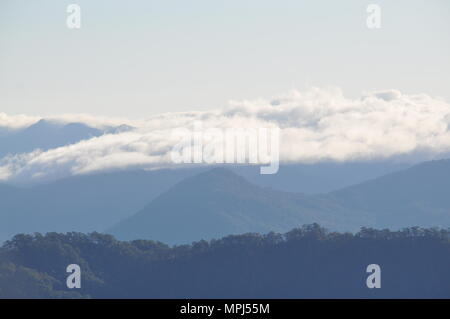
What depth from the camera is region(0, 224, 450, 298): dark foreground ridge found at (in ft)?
520

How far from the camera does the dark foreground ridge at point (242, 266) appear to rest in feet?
520

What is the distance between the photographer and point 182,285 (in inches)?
6609

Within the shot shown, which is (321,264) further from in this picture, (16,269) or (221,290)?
(16,269)

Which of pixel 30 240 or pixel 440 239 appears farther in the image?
pixel 30 240

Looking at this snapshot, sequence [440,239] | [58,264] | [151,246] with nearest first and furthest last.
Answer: [440,239] → [58,264] → [151,246]

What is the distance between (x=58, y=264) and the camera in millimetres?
174625

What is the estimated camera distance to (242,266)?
170 metres
